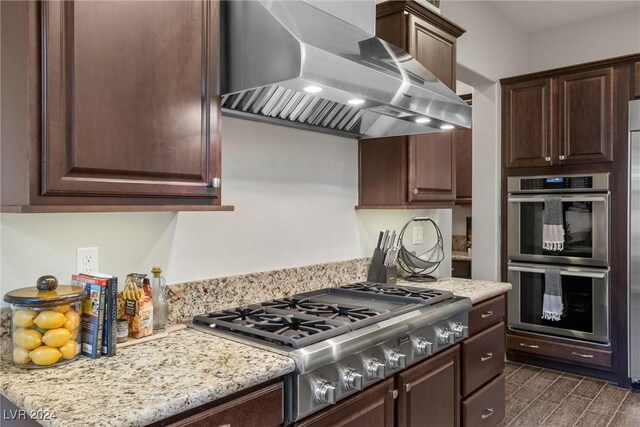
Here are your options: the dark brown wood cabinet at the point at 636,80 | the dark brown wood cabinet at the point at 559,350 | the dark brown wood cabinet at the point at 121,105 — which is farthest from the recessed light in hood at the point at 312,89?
the dark brown wood cabinet at the point at 559,350

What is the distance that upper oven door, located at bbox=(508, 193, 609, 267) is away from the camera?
3396 millimetres

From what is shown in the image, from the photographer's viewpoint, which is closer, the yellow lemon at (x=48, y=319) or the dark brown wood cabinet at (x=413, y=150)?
the yellow lemon at (x=48, y=319)

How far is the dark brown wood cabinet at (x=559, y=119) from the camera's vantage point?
3.40m

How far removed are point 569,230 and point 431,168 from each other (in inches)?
64.8

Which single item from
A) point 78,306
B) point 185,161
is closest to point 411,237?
point 185,161

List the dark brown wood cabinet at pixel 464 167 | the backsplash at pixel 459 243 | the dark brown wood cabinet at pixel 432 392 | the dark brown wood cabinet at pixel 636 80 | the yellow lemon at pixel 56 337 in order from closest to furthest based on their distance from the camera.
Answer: the yellow lemon at pixel 56 337, the dark brown wood cabinet at pixel 432 392, the dark brown wood cabinet at pixel 636 80, the dark brown wood cabinet at pixel 464 167, the backsplash at pixel 459 243

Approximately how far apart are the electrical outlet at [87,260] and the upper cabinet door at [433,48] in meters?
1.76

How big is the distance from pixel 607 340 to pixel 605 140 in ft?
4.82

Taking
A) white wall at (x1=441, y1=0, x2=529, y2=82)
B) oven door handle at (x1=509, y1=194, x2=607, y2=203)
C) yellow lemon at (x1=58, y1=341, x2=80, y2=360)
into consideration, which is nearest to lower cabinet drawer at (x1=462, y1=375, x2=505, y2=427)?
oven door handle at (x1=509, y1=194, x2=607, y2=203)

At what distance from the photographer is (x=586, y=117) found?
11.4 feet

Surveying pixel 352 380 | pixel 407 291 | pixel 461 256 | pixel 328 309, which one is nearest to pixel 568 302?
pixel 461 256

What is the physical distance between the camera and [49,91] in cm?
110

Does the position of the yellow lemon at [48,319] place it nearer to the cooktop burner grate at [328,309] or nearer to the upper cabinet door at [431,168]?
the cooktop burner grate at [328,309]

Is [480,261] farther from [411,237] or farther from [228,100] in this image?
[228,100]
